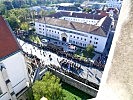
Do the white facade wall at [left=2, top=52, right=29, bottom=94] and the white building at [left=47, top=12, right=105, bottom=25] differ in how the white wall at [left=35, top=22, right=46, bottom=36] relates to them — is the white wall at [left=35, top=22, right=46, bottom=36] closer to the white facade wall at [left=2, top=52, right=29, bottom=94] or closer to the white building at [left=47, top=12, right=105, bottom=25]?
the white building at [left=47, top=12, right=105, bottom=25]

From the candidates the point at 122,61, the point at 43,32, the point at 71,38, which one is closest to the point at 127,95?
the point at 122,61

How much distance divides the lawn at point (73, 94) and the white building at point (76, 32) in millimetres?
23044

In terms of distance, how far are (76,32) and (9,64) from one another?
34344mm

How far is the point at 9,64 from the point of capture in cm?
2133

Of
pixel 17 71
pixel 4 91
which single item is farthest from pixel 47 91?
pixel 4 91

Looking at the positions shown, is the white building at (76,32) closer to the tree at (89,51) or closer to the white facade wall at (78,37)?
the white facade wall at (78,37)

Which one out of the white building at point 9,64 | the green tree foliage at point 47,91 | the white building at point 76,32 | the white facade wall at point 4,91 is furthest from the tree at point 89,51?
the white facade wall at point 4,91

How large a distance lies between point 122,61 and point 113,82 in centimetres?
80

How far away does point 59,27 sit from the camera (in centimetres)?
5641

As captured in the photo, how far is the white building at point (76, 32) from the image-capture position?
4908cm

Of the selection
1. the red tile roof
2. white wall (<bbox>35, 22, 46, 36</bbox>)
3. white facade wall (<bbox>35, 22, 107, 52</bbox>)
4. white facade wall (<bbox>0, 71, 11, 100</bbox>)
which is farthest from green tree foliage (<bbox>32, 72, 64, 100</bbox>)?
white wall (<bbox>35, 22, 46, 36</bbox>)

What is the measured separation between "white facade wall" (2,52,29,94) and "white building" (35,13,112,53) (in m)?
29.4

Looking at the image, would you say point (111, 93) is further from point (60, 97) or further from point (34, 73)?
point (34, 73)

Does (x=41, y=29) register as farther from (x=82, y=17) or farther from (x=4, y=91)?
(x=4, y=91)
